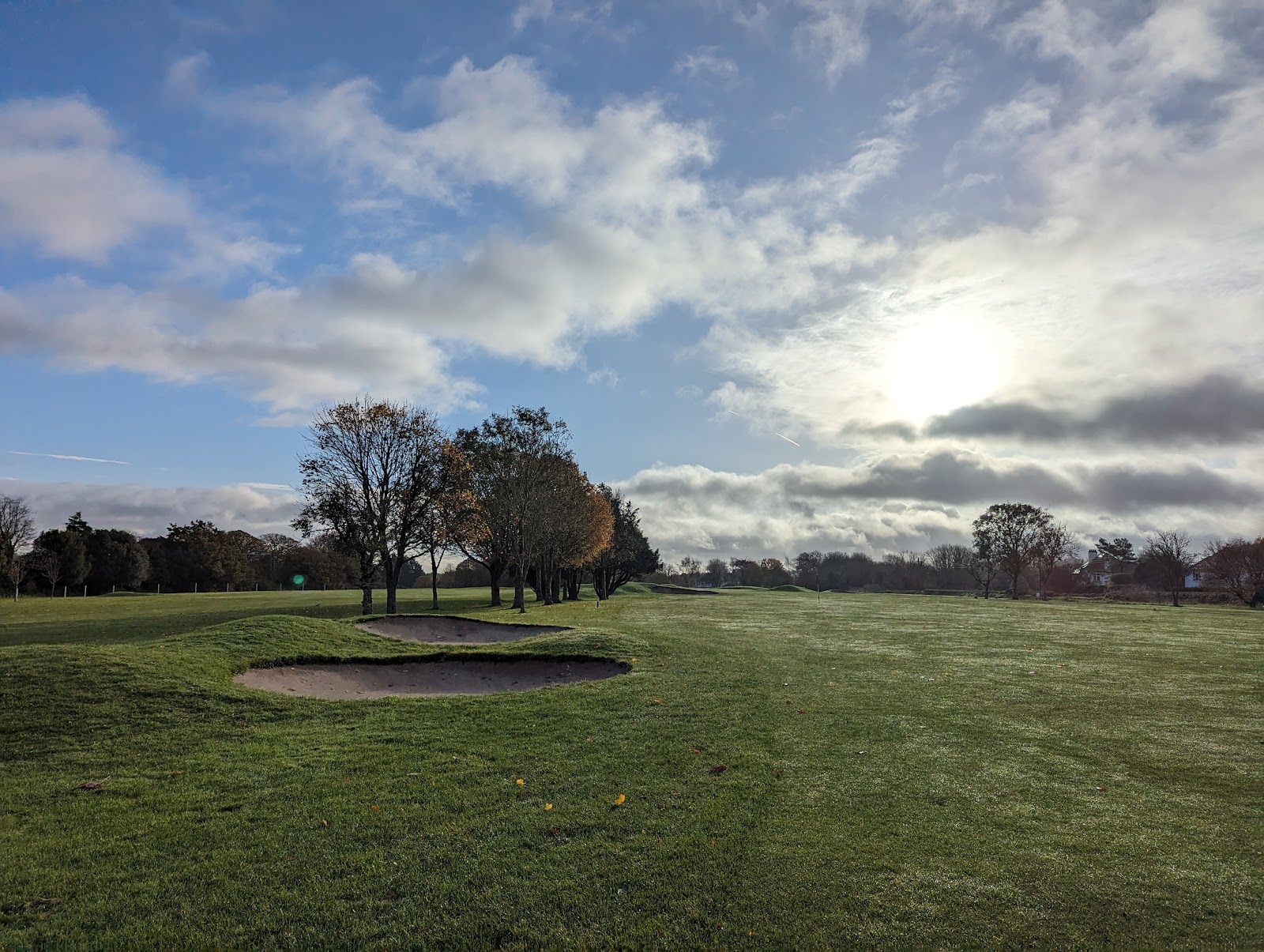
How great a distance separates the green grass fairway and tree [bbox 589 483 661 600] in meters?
49.5

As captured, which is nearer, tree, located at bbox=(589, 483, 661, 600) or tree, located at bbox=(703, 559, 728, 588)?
tree, located at bbox=(589, 483, 661, 600)

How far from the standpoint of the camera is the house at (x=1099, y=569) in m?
109

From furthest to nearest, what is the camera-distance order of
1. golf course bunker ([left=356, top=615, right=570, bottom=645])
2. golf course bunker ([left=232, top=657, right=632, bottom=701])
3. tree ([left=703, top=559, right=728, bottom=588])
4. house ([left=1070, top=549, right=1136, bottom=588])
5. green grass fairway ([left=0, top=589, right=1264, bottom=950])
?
tree ([left=703, top=559, right=728, bottom=588]) < house ([left=1070, top=549, right=1136, bottom=588]) < golf course bunker ([left=356, top=615, right=570, bottom=645]) < golf course bunker ([left=232, top=657, right=632, bottom=701]) < green grass fairway ([left=0, top=589, right=1264, bottom=950])

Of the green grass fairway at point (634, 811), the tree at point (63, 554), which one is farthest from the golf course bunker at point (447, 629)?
the tree at point (63, 554)

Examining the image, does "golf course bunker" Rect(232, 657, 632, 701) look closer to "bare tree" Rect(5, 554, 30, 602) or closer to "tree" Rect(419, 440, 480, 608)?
"tree" Rect(419, 440, 480, 608)

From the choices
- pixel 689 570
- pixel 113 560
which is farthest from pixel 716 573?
pixel 113 560

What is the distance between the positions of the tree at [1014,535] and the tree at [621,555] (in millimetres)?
39876

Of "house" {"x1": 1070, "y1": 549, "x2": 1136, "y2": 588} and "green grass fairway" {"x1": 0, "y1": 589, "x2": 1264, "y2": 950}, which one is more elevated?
"green grass fairway" {"x1": 0, "y1": 589, "x2": 1264, "y2": 950}

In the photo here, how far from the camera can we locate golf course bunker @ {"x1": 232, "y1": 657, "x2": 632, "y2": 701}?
16.1 metres

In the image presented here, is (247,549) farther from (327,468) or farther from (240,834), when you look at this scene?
(240,834)

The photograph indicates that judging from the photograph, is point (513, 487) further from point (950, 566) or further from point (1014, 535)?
point (950, 566)

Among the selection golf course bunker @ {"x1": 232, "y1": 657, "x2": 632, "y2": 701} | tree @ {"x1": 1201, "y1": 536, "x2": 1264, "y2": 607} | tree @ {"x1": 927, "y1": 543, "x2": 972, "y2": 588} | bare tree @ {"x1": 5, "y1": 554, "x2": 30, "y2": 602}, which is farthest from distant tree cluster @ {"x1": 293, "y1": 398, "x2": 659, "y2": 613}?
tree @ {"x1": 927, "y1": 543, "x2": 972, "y2": 588}

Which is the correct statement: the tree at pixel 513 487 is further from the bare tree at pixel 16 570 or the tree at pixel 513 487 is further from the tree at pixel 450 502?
the bare tree at pixel 16 570

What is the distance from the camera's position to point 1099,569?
125 meters
